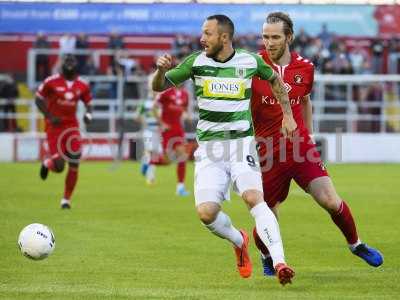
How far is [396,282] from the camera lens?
406 inches

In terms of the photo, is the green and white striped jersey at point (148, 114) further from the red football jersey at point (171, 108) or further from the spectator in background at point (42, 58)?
the spectator in background at point (42, 58)

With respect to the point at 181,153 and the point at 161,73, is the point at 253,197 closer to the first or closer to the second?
the point at 161,73

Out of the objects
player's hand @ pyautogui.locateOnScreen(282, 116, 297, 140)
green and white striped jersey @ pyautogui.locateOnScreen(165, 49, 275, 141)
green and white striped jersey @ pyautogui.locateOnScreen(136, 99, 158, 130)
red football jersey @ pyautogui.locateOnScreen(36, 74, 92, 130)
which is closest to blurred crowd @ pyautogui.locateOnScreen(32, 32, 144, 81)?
green and white striped jersey @ pyautogui.locateOnScreen(136, 99, 158, 130)

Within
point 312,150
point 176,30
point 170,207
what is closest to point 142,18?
point 176,30

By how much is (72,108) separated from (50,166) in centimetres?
107

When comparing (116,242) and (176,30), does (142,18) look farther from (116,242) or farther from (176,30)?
(116,242)

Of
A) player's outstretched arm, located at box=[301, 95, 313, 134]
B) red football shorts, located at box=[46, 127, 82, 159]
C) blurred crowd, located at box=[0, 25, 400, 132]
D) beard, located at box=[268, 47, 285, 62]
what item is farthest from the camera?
blurred crowd, located at box=[0, 25, 400, 132]

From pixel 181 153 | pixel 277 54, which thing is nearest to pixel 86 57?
pixel 181 153

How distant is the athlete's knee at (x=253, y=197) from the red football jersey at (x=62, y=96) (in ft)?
31.2

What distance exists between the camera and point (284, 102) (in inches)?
401

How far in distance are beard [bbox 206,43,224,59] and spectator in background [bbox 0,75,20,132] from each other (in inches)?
977

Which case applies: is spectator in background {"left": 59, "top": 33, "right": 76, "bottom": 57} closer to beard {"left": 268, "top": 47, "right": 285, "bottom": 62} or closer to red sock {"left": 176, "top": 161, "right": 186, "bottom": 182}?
red sock {"left": 176, "top": 161, "right": 186, "bottom": 182}

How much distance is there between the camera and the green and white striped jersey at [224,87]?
10.2 meters

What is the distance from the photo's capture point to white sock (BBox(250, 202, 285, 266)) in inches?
380
